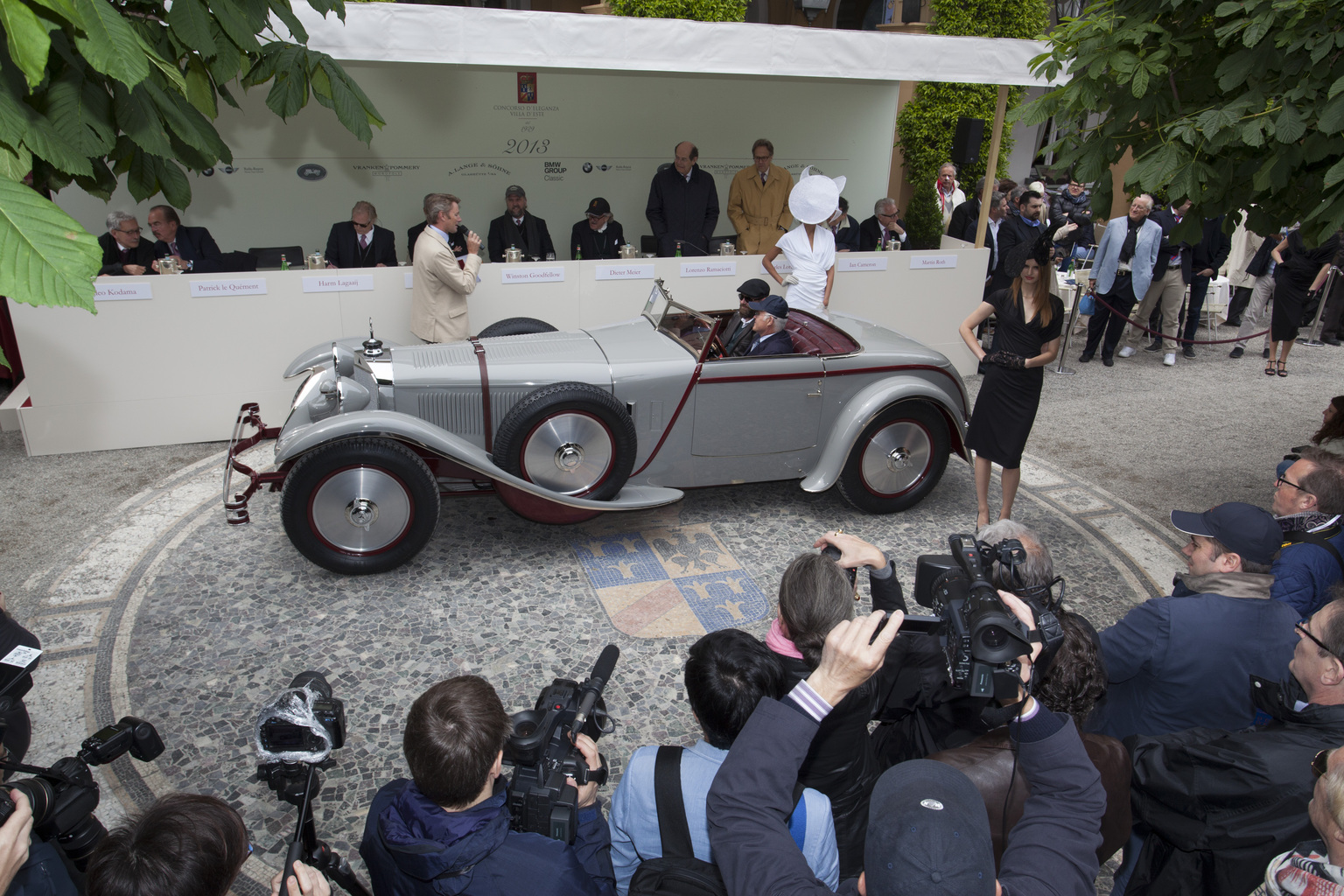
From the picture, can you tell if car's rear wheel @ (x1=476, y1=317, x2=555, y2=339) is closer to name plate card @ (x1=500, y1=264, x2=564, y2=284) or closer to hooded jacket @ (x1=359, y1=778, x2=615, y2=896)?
name plate card @ (x1=500, y1=264, x2=564, y2=284)

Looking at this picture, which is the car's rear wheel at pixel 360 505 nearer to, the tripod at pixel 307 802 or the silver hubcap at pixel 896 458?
the tripod at pixel 307 802

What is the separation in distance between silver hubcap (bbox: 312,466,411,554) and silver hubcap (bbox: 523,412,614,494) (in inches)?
29.5

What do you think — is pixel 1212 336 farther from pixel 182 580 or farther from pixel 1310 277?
pixel 182 580

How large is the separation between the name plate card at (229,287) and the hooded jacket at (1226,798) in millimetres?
6584

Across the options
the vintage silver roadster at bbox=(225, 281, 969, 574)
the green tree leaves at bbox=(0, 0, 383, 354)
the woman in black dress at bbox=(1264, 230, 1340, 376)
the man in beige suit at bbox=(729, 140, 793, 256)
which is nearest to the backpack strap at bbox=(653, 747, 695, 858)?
the green tree leaves at bbox=(0, 0, 383, 354)

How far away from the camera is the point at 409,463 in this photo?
4555 mm

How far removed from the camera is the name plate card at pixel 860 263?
316 inches

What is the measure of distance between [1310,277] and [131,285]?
36.8ft

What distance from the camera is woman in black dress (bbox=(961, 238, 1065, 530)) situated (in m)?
4.98

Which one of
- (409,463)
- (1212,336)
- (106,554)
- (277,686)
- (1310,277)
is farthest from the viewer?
(1212,336)

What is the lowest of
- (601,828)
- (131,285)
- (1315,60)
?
(601,828)

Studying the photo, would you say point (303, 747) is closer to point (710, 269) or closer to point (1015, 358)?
point (1015, 358)

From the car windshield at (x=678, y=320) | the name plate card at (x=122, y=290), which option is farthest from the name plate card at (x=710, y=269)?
the name plate card at (x=122, y=290)

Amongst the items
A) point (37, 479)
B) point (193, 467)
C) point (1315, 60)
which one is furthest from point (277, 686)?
point (1315, 60)
